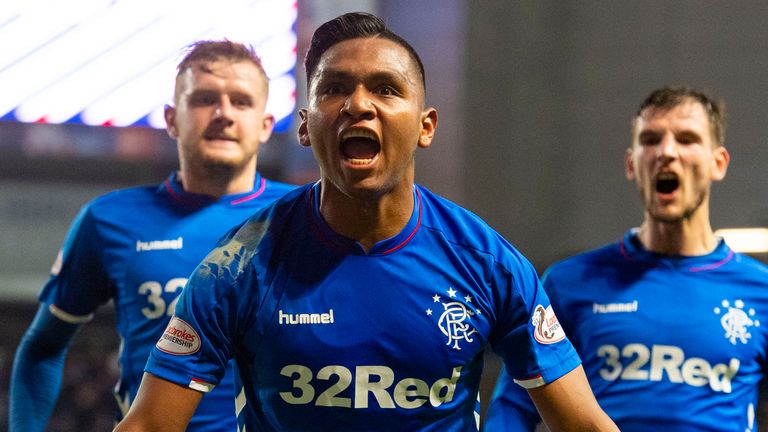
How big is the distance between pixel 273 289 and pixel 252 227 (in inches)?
6.7

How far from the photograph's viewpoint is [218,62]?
3350 millimetres

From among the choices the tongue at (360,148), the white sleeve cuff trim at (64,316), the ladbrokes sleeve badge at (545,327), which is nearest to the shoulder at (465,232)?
the ladbrokes sleeve badge at (545,327)

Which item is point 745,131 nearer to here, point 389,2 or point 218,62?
point 389,2

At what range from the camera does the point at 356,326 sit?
2215 mm

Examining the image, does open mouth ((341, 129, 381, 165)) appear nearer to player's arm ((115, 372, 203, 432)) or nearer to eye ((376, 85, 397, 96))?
eye ((376, 85, 397, 96))

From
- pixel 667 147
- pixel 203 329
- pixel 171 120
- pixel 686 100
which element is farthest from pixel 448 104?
pixel 203 329

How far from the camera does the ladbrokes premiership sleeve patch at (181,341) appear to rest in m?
2.12

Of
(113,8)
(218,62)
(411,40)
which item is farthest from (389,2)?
(218,62)

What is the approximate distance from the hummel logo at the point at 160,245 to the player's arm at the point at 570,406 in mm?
1360

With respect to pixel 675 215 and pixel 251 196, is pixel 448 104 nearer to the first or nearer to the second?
pixel 675 215

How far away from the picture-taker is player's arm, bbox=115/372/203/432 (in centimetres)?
205

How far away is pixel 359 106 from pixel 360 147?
0.11 meters

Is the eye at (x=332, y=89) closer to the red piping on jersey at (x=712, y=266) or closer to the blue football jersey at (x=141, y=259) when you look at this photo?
the blue football jersey at (x=141, y=259)

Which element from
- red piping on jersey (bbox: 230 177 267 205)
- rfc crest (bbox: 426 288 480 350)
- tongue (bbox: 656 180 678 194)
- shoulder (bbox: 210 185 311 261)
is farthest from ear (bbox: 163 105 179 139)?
tongue (bbox: 656 180 678 194)
